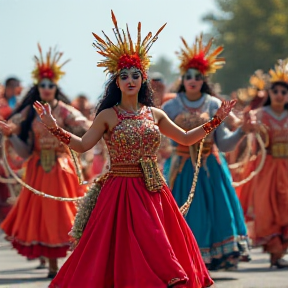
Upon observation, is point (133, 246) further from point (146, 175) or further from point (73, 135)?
point (73, 135)

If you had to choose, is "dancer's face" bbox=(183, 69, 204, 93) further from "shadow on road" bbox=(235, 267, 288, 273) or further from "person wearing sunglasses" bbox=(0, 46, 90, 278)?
"shadow on road" bbox=(235, 267, 288, 273)

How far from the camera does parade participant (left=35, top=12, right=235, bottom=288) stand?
9.95 metres

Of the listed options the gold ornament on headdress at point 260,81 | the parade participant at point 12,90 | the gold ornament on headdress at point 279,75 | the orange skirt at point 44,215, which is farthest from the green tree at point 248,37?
the orange skirt at point 44,215

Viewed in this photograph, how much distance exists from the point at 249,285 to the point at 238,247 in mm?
782

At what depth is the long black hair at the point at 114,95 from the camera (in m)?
10.7

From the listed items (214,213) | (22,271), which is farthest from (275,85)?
(22,271)

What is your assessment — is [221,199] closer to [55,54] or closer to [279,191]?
[279,191]

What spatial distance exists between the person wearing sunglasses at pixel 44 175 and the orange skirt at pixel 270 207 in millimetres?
2167

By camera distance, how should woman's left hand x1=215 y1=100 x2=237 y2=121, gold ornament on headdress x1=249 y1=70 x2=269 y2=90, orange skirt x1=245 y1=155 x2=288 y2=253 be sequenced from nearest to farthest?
woman's left hand x1=215 y1=100 x2=237 y2=121 → orange skirt x1=245 y1=155 x2=288 y2=253 → gold ornament on headdress x1=249 y1=70 x2=269 y2=90

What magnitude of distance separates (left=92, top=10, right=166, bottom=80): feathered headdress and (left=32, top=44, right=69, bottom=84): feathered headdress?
4.03 m

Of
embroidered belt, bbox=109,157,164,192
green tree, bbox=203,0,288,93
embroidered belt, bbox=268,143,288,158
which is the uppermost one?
green tree, bbox=203,0,288,93

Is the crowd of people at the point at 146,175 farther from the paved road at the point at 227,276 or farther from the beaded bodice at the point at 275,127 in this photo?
the paved road at the point at 227,276

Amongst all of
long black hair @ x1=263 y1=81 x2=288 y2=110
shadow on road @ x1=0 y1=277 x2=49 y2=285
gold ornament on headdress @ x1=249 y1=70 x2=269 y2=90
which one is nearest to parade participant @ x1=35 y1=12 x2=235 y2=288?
shadow on road @ x1=0 y1=277 x2=49 y2=285

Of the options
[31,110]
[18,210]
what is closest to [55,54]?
[31,110]
